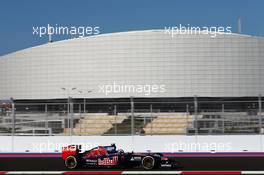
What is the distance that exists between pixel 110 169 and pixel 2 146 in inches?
402

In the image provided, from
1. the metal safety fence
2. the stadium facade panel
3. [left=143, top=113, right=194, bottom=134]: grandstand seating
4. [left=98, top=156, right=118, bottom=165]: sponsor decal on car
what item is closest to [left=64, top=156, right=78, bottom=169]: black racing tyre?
[left=98, top=156, right=118, bottom=165]: sponsor decal on car

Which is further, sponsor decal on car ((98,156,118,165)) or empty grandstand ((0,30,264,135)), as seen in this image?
empty grandstand ((0,30,264,135))

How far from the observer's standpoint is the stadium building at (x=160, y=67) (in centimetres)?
10812

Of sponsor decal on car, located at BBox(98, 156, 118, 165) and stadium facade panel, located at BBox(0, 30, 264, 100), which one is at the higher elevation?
stadium facade panel, located at BBox(0, 30, 264, 100)

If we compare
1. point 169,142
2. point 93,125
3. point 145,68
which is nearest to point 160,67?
point 145,68

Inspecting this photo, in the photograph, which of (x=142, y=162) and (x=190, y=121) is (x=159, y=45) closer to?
(x=190, y=121)

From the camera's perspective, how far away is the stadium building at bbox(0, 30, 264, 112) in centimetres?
10812

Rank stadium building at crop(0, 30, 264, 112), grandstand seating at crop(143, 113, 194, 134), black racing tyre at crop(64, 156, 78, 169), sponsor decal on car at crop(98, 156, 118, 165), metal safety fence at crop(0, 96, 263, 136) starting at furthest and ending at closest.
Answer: stadium building at crop(0, 30, 264, 112)
grandstand seating at crop(143, 113, 194, 134)
metal safety fence at crop(0, 96, 263, 136)
black racing tyre at crop(64, 156, 78, 169)
sponsor decal on car at crop(98, 156, 118, 165)

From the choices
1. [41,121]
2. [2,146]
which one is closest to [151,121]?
[41,121]

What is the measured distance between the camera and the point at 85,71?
113m
